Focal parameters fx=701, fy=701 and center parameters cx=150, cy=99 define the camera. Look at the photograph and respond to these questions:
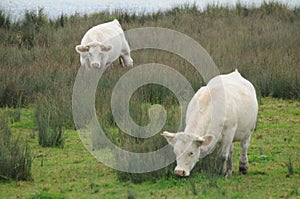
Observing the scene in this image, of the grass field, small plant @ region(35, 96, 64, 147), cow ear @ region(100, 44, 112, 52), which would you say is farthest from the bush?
cow ear @ region(100, 44, 112, 52)

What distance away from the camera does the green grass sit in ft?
24.4

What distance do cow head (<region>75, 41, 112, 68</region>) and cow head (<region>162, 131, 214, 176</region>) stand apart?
21.3 feet

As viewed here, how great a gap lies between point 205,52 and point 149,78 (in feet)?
12.2

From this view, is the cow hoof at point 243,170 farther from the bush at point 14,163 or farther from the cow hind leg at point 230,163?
the bush at point 14,163

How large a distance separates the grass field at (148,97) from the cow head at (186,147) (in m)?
0.28

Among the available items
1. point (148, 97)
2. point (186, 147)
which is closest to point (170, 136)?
point (186, 147)

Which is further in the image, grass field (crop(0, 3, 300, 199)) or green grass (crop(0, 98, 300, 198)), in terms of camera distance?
grass field (crop(0, 3, 300, 199))

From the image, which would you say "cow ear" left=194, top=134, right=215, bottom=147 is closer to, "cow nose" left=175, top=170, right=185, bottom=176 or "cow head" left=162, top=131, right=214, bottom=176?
"cow head" left=162, top=131, right=214, bottom=176

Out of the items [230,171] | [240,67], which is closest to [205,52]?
Answer: [240,67]

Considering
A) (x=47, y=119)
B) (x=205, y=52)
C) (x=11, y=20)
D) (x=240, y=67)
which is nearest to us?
(x=47, y=119)

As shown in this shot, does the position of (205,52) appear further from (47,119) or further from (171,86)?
(47,119)

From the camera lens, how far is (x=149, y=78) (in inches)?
508

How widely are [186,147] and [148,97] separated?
17.3 ft

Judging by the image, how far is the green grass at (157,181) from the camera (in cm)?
745
